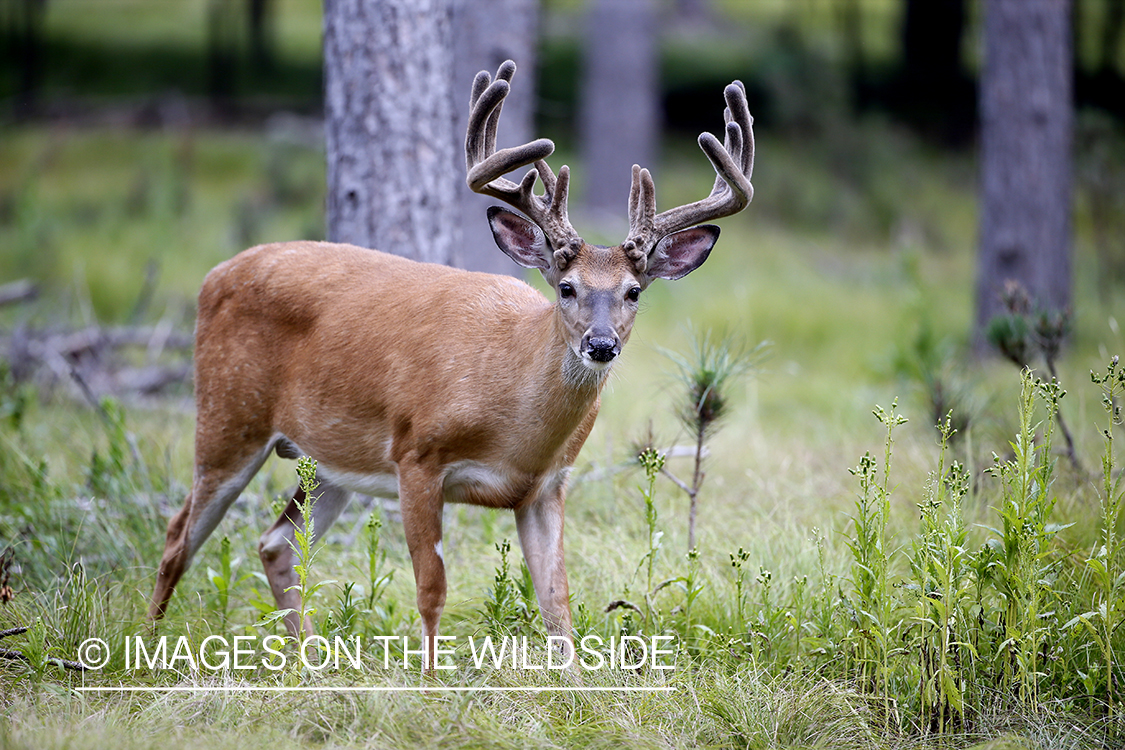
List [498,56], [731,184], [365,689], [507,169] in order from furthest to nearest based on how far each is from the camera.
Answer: [498,56], [731,184], [507,169], [365,689]

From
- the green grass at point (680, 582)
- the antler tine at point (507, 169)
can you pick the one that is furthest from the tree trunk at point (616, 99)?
the antler tine at point (507, 169)

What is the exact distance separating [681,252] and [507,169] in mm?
822

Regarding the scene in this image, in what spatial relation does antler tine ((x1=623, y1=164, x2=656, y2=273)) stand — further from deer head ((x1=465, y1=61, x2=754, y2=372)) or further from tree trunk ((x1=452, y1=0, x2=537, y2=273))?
tree trunk ((x1=452, y1=0, x2=537, y2=273))

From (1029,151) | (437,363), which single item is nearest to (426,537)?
(437,363)

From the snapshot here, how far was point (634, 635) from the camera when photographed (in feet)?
12.7

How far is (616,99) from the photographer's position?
15.5 meters

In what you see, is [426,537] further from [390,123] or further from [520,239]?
[390,123]

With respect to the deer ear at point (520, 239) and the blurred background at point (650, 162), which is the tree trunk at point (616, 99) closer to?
the blurred background at point (650, 162)

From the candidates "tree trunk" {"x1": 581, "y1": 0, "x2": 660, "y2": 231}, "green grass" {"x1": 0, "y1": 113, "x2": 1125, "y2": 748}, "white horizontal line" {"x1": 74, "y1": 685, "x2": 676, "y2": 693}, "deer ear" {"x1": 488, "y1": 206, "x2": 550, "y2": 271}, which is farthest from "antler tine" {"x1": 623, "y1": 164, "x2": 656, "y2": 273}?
"tree trunk" {"x1": 581, "y1": 0, "x2": 660, "y2": 231}

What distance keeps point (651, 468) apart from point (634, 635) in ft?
2.15

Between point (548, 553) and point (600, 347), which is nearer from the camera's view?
point (600, 347)

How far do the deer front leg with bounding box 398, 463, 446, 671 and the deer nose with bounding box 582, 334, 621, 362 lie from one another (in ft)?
2.43

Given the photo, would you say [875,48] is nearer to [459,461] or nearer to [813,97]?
[813,97]

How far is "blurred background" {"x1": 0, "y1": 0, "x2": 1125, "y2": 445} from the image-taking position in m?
7.25
